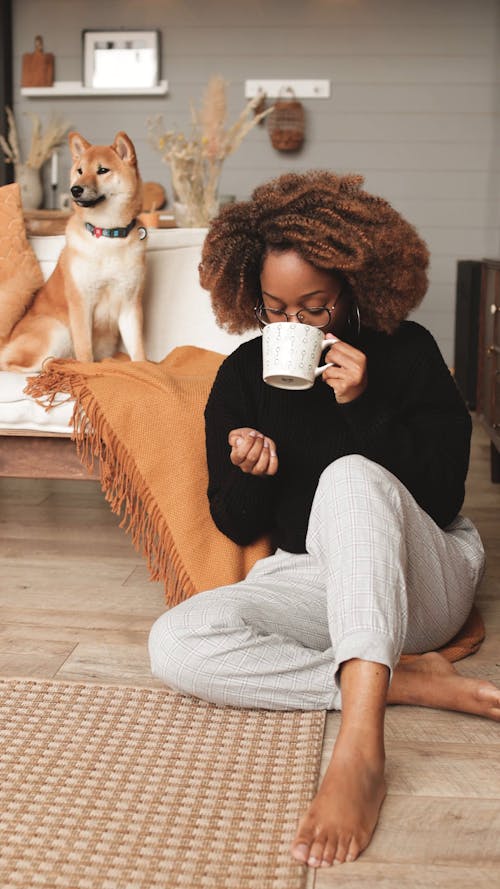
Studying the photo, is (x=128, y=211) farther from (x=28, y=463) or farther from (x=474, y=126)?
(x=474, y=126)

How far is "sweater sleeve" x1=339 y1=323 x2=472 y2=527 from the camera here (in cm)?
147

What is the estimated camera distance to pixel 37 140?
5344mm

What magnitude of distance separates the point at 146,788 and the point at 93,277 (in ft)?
4.97

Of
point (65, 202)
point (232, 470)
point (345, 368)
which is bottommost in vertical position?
point (232, 470)

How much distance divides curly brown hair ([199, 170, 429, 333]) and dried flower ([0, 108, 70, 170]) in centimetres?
401

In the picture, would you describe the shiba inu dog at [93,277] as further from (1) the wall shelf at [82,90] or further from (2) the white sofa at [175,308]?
(1) the wall shelf at [82,90]

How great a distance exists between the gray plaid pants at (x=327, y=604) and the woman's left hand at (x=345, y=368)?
12 cm

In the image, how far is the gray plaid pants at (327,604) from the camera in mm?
A: 1227

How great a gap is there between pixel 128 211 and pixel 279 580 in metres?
1.27

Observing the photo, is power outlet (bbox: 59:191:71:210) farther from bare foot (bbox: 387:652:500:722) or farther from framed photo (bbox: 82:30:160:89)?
bare foot (bbox: 387:652:500:722)

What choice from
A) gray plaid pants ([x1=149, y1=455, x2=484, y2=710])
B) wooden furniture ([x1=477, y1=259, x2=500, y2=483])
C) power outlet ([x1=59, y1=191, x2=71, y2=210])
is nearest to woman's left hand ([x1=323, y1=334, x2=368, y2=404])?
gray plaid pants ([x1=149, y1=455, x2=484, y2=710])

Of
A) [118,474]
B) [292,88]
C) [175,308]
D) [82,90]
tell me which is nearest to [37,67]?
[82,90]

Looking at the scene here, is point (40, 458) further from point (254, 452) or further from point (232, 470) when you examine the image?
point (254, 452)

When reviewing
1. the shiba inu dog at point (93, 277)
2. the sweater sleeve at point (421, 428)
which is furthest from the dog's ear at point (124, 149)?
the sweater sleeve at point (421, 428)
